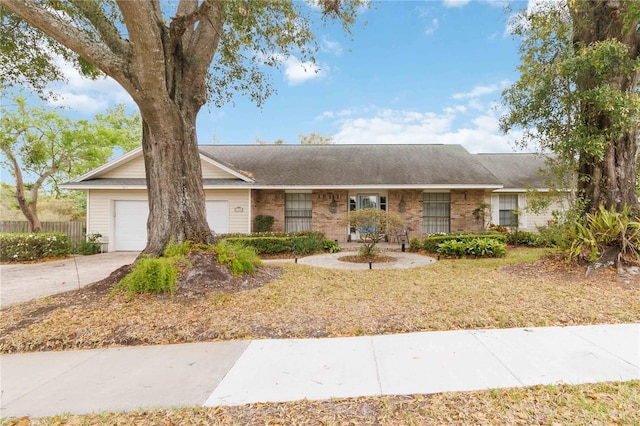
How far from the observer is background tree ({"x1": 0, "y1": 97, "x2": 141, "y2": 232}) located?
1528cm

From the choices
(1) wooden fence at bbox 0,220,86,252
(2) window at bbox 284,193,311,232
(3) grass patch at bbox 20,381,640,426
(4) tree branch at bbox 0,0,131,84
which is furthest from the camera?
(2) window at bbox 284,193,311,232

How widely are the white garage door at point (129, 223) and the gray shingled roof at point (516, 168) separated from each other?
56.3 feet

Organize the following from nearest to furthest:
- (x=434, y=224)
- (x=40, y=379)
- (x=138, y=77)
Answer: (x=40, y=379) < (x=138, y=77) < (x=434, y=224)

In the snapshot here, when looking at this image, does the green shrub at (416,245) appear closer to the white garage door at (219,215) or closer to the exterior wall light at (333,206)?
the exterior wall light at (333,206)

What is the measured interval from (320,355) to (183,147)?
17.2ft

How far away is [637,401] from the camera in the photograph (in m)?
2.33

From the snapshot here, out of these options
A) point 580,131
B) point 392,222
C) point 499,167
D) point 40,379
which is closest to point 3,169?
point 40,379

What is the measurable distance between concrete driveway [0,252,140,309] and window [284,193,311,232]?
6593 mm

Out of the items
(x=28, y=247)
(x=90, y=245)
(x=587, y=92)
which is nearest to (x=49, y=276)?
(x=28, y=247)

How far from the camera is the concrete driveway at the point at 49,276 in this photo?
20.2ft

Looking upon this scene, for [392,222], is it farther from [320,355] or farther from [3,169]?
[3,169]

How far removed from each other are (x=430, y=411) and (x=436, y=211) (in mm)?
12662

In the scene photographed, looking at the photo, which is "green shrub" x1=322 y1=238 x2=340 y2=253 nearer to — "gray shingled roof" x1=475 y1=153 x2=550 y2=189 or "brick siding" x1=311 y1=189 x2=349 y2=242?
"brick siding" x1=311 y1=189 x2=349 y2=242

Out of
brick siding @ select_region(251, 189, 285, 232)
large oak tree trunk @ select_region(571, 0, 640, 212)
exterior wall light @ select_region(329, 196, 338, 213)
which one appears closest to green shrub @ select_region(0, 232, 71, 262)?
brick siding @ select_region(251, 189, 285, 232)
